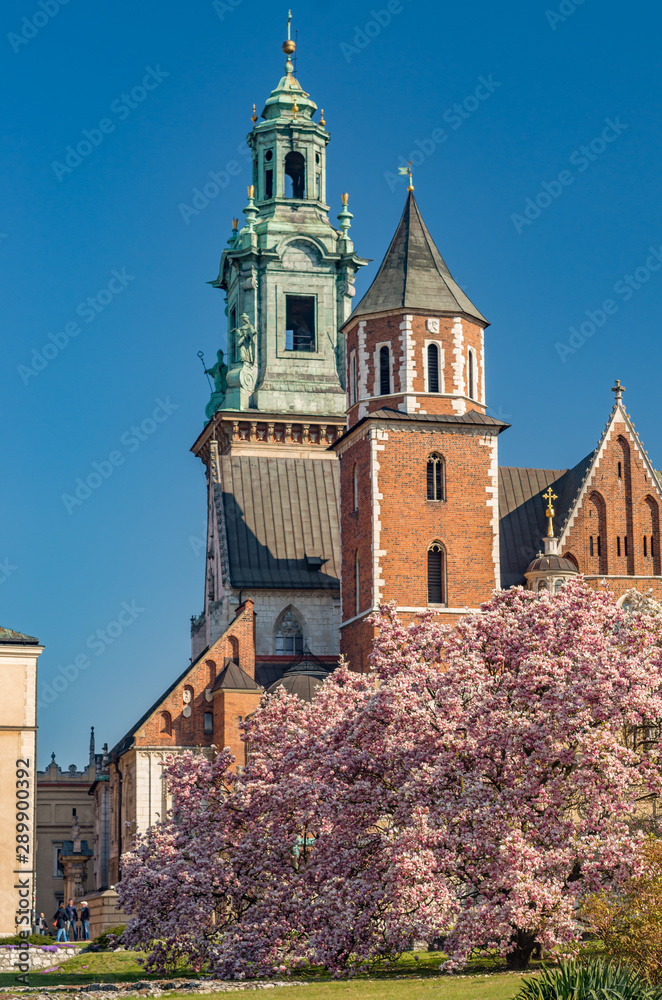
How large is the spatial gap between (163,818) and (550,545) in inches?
668

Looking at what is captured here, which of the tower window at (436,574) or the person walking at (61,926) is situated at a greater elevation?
the tower window at (436,574)

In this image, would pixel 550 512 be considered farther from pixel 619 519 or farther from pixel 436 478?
pixel 436 478

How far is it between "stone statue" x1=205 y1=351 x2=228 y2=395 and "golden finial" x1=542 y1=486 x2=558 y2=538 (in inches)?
818

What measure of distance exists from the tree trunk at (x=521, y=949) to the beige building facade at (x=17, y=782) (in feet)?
56.4

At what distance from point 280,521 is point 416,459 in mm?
12164

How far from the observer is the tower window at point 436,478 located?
5628 cm

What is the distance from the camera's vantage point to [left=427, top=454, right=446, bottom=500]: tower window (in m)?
56.3

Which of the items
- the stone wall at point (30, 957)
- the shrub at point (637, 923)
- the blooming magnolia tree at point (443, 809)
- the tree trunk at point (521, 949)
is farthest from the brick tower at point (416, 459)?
the shrub at point (637, 923)

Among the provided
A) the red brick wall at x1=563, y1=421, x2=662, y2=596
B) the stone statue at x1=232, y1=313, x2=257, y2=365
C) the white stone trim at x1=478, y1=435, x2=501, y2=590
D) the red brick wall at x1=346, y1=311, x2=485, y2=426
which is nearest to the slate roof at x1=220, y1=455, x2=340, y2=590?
the stone statue at x1=232, y1=313, x2=257, y2=365

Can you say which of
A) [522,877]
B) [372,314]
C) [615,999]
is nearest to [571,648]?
[522,877]

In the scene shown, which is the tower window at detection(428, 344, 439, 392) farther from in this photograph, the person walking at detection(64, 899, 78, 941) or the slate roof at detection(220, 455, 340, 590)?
the person walking at detection(64, 899, 78, 941)

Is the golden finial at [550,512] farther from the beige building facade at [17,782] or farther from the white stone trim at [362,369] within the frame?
the beige building facade at [17,782]

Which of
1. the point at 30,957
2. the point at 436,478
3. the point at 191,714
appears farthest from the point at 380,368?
the point at 30,957

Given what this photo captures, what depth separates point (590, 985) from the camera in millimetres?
22391
